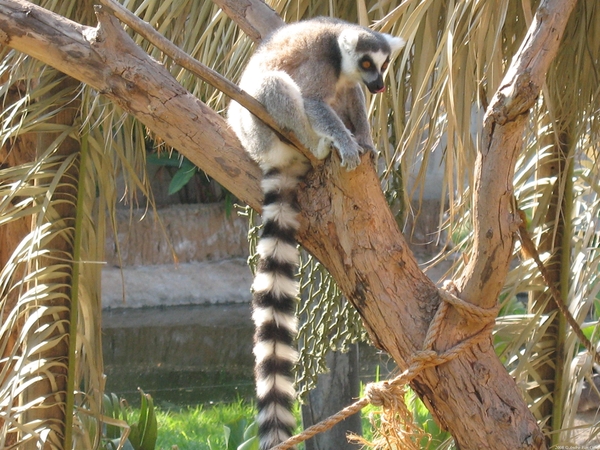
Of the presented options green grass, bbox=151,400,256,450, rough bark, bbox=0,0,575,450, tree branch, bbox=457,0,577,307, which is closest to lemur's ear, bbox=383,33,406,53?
rough bark, bbox=0,0,575,450

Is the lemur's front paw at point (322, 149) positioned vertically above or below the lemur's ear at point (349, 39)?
below

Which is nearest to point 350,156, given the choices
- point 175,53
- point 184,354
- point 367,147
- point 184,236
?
point 367,147

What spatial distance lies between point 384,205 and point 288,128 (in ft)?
1.96

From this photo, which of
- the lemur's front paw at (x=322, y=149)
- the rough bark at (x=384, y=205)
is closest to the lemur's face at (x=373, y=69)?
the lemur's front paw at (x=322, y=149)

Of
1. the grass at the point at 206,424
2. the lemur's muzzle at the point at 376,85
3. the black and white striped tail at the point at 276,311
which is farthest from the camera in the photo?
the grass at the point at 206,424

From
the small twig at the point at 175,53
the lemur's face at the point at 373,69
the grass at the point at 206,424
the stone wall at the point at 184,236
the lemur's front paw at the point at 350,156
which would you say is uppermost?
the stone wall at the point at 184,236

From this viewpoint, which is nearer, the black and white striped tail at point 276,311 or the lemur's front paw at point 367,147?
the black and white striped tail at point 276,311

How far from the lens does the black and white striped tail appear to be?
189 centimetres

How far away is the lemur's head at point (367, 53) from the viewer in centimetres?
248

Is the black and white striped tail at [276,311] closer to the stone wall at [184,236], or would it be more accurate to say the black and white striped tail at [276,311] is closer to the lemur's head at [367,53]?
the lemur's head at [367,53]

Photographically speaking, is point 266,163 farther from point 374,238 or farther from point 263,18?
point 263,18

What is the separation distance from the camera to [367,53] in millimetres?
2477

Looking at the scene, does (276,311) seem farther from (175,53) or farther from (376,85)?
(376,85)

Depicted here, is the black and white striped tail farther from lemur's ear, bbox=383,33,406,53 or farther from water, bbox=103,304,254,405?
water, bbox=103,304,254,405
